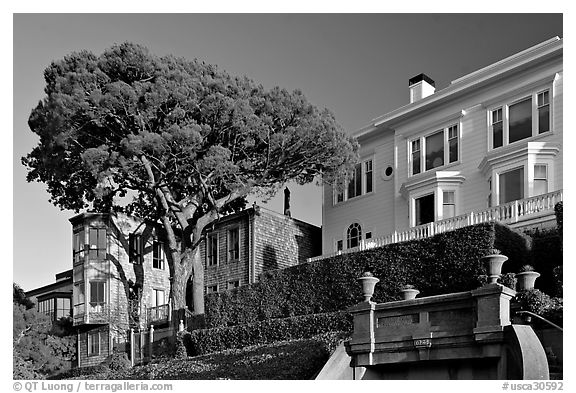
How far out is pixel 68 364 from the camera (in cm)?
3481

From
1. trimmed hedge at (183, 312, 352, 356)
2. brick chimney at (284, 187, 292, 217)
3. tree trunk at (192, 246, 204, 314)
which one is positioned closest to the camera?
trimmed hedge at (183, 312, 352, 356)

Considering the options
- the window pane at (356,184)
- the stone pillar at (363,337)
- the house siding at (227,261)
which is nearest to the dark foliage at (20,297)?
the house siding at (227,261)

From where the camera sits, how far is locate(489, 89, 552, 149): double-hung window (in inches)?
958

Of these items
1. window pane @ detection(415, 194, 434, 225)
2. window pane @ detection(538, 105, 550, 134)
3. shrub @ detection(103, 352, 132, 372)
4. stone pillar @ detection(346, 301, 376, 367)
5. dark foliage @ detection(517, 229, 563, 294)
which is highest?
window pane @ detection(538, 105, 550, 134)

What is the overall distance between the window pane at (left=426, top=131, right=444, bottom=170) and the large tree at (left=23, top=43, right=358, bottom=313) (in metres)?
2.59

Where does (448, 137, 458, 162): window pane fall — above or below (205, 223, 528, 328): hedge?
above

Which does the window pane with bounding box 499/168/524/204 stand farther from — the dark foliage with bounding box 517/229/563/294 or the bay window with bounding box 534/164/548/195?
the dark foliage with bounding box 517/229/563/294

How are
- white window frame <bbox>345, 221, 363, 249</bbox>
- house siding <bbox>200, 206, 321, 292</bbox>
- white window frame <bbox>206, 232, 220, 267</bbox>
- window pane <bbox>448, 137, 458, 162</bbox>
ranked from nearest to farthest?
window pane <bbox>448, 137, 458, 162</bbox> < white window frame <bbox>345, 221, 363, 249</bbox> < house siding <bbox>200, 206, 321, 292</bbox> < white window frame <bbox>206, 232, 220, 267</bbox>

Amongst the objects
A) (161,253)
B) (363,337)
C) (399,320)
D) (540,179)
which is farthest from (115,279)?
(399,320)

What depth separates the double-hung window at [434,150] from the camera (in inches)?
1072

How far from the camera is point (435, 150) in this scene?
27.9m

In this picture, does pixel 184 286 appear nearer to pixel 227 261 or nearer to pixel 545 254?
pixel 227 261

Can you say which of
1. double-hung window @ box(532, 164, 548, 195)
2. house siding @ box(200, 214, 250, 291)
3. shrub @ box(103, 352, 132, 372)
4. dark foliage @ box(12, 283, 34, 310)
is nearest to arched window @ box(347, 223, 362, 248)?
house siding @ box(200, 214, 250, 291)
